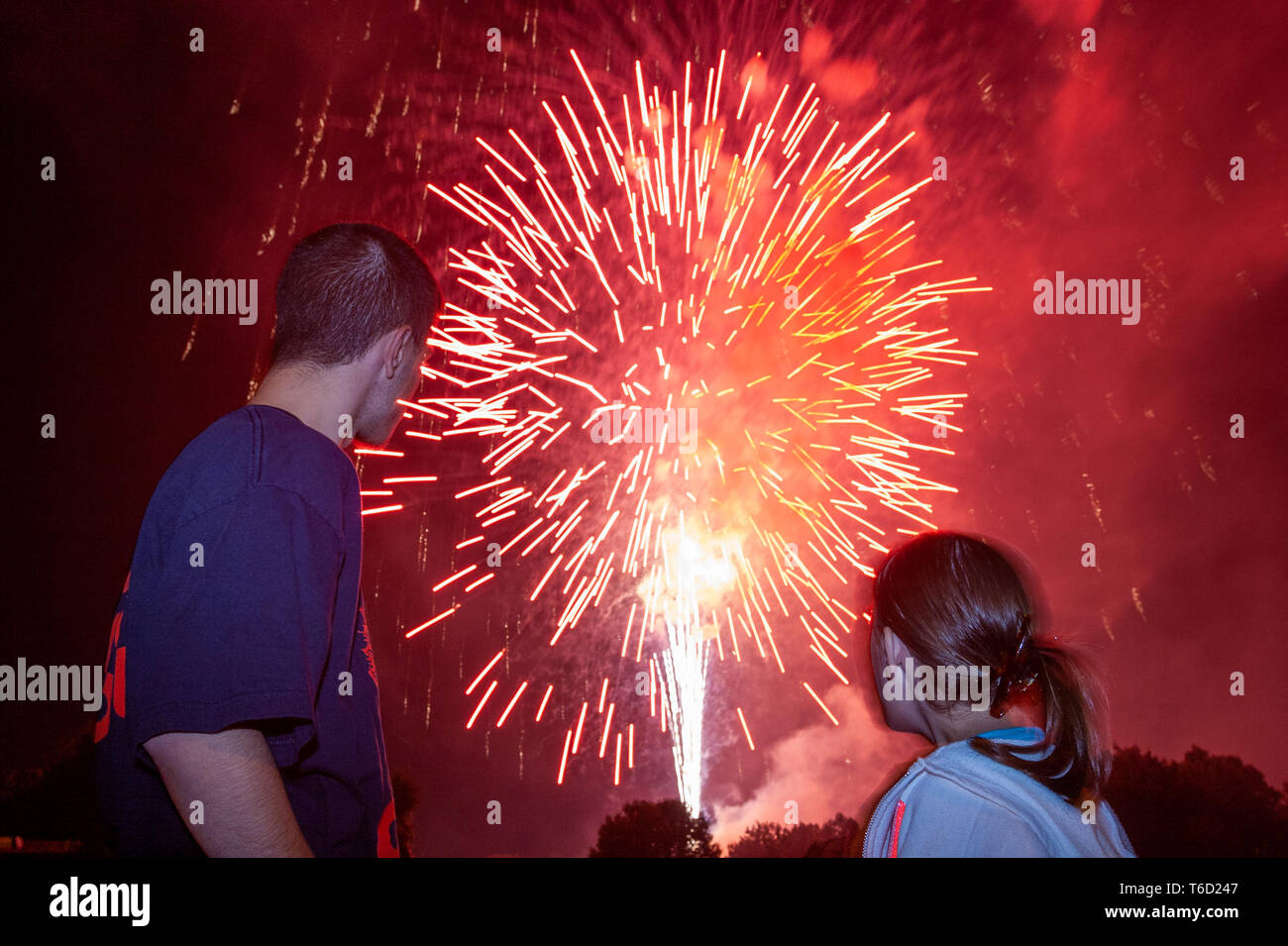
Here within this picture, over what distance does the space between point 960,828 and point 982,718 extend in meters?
0.45

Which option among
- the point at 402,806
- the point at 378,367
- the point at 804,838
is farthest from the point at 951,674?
the point at 804,838

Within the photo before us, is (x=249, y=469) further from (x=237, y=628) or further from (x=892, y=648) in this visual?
(x=892, y=648)

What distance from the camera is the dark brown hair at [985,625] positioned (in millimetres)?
2547

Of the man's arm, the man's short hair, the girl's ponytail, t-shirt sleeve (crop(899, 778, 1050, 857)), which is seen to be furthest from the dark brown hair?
the man's arm

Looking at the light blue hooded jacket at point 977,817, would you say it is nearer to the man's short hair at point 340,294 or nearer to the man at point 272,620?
the man at point 272,620

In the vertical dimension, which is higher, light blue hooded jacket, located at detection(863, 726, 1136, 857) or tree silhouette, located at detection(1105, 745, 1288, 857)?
light blue hooded jacket, located at detection(863, 726, 1136, 857)

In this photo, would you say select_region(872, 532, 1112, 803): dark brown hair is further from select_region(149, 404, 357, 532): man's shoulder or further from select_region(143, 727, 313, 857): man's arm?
select_region(143, 727, 313, 857): man's arm

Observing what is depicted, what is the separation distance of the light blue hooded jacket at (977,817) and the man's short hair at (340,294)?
1.88m

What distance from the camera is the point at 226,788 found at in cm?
157

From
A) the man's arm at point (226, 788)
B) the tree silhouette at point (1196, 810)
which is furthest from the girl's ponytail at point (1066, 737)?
the tree silhouette at point (1196, 810)

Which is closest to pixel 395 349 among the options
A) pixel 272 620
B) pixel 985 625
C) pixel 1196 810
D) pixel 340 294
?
pixel 340 294

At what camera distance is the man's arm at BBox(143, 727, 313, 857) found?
1565 millimetres
